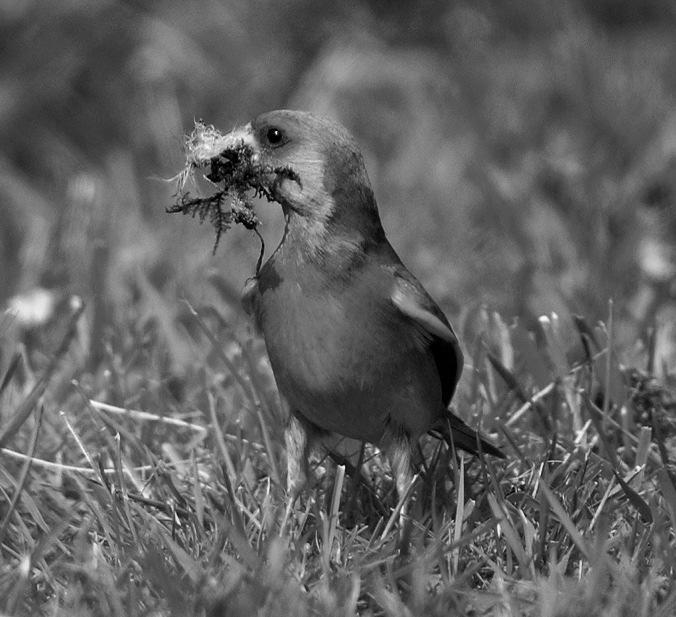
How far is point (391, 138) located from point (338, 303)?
330 centimetres

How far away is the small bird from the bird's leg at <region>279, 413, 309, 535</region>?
0.12 feet

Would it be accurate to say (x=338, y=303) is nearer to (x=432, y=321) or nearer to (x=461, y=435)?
(x=432, y=321)

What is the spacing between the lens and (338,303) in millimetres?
2740

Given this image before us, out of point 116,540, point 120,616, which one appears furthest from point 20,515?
point 120,616

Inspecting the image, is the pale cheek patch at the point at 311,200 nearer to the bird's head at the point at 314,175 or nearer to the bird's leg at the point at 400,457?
the bird's head at the point at 314,175

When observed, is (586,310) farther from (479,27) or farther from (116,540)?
(479,27)

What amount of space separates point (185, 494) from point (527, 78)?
3.64 m

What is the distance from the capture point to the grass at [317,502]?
2387mm

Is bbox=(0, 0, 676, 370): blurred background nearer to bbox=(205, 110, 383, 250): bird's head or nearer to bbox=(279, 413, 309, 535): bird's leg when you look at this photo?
bbox=(279, 413, 309, 535): bird's leg

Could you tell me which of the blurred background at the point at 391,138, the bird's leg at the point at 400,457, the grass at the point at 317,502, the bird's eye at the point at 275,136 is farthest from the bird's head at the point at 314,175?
the blurred background at the point at 391,138

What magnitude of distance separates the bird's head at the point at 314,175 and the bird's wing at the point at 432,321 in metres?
0.14

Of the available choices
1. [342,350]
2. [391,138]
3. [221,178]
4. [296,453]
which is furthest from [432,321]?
[391,138]

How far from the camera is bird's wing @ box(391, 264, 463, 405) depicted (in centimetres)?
277

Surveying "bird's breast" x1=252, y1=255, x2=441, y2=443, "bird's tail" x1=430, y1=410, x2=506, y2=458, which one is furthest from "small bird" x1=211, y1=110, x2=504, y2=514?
"bird's tail" x1=430, y1=410, x2=506, y2=458
